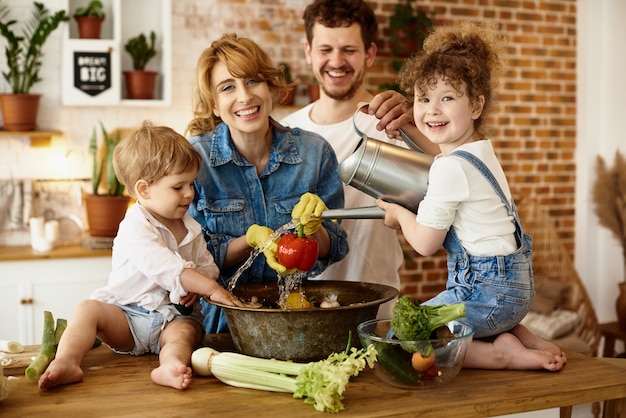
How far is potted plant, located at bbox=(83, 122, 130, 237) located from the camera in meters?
4.18

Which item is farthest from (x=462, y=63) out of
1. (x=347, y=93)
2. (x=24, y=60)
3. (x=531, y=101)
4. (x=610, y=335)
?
(x=531, y=101)

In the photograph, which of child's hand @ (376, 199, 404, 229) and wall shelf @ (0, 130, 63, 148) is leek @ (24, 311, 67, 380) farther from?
wall shelf @ (0, 130, 63, 148)

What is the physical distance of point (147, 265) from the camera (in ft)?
6.45

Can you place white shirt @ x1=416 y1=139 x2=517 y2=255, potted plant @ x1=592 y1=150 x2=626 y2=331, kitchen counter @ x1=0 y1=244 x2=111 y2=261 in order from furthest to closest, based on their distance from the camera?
potted plant @ x1=592 y1=150 x2=626 y2=331 < kitchen counter @ x1=0 y1=244 x2=111 y2=261 < white shirt @ x1=416 y1=139 x2=517 y2=255

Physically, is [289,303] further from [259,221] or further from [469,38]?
[469,38]

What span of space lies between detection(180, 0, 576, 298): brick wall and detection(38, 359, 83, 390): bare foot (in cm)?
338

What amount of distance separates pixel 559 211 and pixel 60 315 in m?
3.55

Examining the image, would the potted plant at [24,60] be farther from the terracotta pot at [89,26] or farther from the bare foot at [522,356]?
the bare foot at [522,356]

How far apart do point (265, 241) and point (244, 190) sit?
295 millimetres

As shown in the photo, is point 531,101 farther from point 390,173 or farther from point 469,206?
point 469,206

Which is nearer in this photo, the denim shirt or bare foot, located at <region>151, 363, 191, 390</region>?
bare foot, located at <region>151, 363, 191, 390</region>

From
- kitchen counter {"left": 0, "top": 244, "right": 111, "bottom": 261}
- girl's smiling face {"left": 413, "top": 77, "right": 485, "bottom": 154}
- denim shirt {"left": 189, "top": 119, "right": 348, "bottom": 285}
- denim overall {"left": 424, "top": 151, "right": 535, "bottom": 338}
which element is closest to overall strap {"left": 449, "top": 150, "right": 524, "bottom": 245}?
denim overall {"left": 424, "top": 151, "right": 535, "bottom": 338}

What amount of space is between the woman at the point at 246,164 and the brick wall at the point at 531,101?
2646 mm

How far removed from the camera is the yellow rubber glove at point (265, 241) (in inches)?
80.0
